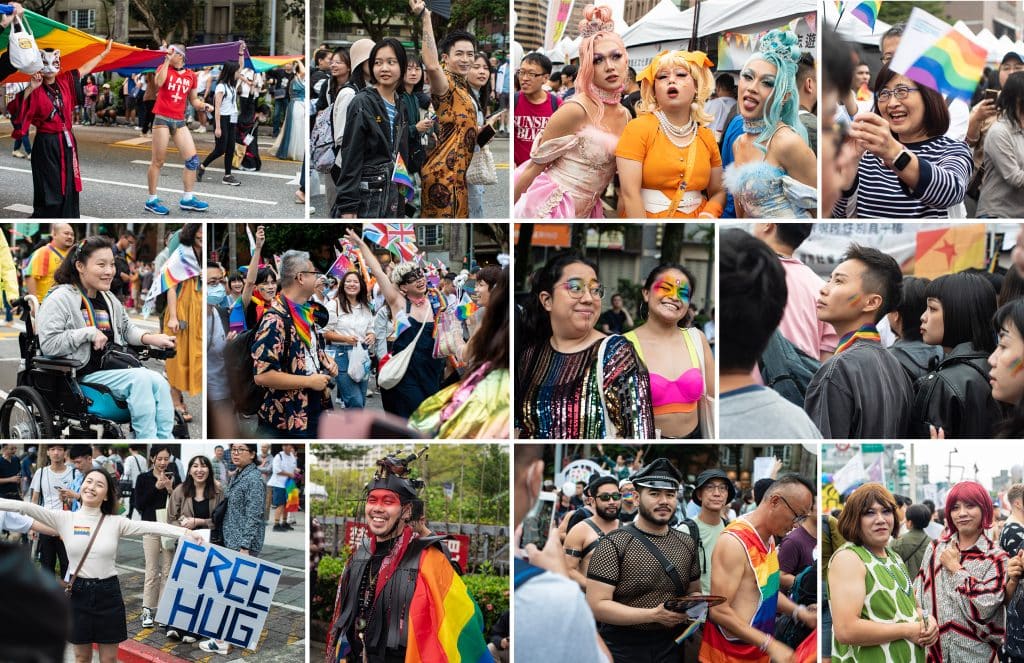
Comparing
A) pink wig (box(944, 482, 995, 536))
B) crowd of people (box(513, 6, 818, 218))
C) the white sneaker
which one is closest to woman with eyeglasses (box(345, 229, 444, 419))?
crowd of people (box(513, 6, 818, 218))

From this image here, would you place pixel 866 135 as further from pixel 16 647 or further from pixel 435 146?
pixel 16 647

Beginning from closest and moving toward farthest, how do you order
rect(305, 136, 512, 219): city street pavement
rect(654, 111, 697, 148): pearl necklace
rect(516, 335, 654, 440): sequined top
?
1. rect(654, 111, 697, 148): pearl necklace
2. rect(516, 335, 654, 440): sequined top
3. rect(305, 136, 512, 219): city street pavement

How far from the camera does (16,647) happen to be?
2090 millimetres

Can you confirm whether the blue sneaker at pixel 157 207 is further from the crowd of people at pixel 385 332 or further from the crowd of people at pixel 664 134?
the crowd of people at pixel 664 134

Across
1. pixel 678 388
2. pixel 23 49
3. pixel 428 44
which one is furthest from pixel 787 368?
pixel 23 49

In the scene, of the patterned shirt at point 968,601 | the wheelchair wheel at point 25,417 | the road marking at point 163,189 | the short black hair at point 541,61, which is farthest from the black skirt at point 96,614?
the patterned shirt at point 968,601

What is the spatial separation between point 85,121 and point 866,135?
3.53m

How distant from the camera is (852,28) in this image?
15.9 feet

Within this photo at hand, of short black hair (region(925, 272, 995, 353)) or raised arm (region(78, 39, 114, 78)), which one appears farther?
raised arm (region(78, 39, 114, 78))

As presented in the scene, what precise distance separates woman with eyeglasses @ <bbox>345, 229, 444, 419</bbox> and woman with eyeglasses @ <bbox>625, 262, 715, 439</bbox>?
2.91ft

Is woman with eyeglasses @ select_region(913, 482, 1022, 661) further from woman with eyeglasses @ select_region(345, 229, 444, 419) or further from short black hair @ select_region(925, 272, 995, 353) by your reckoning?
woman with eyeglasses @ select_region(345, 229, 444, 419)

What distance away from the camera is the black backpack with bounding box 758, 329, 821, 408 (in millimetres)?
4859

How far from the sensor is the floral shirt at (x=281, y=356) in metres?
4.88

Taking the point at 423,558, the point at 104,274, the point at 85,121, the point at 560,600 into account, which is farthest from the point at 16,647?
the point at 85,121
